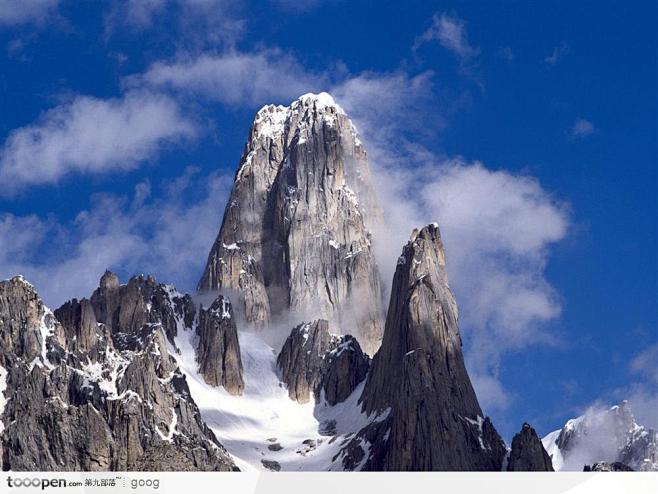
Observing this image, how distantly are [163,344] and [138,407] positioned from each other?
76.4ft

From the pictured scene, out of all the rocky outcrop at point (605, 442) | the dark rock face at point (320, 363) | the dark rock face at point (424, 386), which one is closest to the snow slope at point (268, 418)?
the dark rock face at point (320, 363)

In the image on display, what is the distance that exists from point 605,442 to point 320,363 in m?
38.5

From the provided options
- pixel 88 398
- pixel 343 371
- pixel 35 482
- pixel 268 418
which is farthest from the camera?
pixel 343 371

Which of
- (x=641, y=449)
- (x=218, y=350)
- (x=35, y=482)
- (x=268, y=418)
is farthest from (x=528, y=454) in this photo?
(x=35, y=482)

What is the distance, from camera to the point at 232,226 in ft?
645

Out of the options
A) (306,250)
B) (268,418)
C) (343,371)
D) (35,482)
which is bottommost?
(35,482)

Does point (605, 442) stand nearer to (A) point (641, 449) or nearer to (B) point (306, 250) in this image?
(A) point (641, 449)

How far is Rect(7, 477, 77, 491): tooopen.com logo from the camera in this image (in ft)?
101

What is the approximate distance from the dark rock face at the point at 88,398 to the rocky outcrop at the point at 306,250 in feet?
96.5

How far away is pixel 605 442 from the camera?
14188cm

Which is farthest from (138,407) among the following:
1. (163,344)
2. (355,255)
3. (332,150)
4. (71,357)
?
(332,150)

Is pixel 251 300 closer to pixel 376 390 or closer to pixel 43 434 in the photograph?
pixel 376 390

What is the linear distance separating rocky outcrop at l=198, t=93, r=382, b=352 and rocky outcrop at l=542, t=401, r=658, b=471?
41242 millimetres

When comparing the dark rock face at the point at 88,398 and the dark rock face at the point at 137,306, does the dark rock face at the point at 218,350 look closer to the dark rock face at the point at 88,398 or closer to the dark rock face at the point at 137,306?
the dark rock face at the point at 137,306
